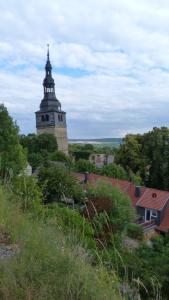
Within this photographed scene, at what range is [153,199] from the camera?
31.1 meters

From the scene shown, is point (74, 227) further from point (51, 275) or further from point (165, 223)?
point (165, 223)

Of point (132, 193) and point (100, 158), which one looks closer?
point (132, 193)

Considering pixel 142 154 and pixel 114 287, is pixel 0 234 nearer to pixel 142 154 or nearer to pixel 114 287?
pixel 114 287

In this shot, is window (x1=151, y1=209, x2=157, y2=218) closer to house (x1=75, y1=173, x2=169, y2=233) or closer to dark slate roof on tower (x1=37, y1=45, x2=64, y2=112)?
house (x1=75, y1=173, x2=169, y2=233)

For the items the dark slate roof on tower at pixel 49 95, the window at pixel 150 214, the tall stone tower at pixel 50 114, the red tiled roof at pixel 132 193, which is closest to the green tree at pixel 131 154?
the red tiled roof at pixel 132 193

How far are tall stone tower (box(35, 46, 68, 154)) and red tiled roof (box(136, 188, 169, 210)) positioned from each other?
4631 cm

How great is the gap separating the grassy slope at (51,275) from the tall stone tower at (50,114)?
243ft

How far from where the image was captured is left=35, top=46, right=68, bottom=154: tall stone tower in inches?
3059

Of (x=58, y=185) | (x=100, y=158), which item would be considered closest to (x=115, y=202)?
(x=58, y=185)

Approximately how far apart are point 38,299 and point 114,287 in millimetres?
639

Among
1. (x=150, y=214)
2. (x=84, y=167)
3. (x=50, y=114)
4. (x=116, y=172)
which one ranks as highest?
(x=50, y=114)

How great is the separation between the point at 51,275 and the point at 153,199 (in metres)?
29.2

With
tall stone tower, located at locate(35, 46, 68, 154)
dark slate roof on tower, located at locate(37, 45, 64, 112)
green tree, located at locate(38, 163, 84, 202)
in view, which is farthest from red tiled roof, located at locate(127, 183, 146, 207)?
dark slate roof on tower, located at locate(37, 45, 64, 112)

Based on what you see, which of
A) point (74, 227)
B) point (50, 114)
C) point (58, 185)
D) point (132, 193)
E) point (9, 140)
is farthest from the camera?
point (50, 114)
